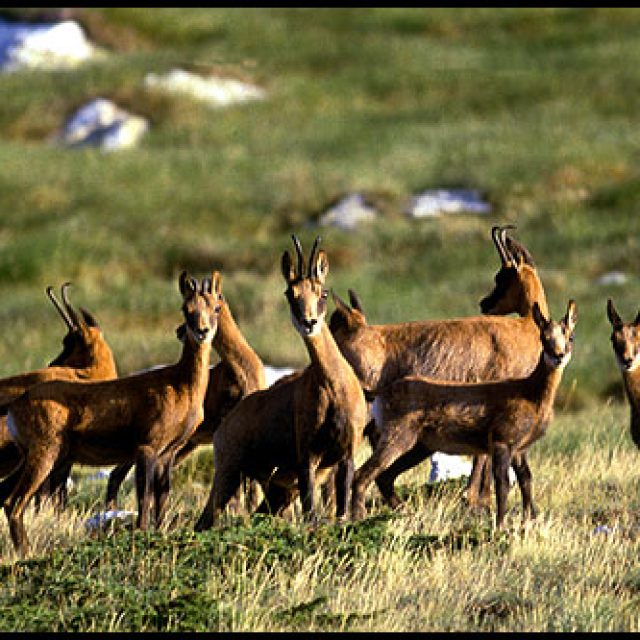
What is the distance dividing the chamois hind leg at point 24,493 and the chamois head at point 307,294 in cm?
197

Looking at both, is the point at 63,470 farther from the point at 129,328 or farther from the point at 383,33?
the point at 383,33

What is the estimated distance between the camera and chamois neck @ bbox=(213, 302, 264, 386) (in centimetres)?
1277

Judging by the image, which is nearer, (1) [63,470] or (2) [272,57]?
(1) [63,470]

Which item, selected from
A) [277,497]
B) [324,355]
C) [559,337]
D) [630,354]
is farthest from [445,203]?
[324,355]

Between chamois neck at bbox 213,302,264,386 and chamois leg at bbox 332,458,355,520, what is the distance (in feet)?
5.87

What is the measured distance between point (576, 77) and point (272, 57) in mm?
8777

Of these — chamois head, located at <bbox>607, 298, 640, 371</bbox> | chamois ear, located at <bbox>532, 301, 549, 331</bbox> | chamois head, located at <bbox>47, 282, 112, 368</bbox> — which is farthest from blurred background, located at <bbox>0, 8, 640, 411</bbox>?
chamois ear, located at <bbox>532, 301, 549, 331</bbox>

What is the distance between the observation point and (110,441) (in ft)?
36.9

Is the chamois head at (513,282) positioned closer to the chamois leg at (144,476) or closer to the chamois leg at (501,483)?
the chamois leg at (501,483)

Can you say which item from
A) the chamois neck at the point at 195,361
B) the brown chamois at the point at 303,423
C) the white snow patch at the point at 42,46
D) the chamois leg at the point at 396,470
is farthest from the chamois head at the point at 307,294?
the white snow patch at the point at 42,46

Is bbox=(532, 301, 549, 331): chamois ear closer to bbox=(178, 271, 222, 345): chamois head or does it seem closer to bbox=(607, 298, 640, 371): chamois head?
bbox=(607, 298, 640, 371): chamois head

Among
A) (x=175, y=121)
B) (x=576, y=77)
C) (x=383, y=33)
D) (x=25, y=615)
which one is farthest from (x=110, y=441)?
(x=383, y=33)

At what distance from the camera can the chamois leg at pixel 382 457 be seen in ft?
38.0

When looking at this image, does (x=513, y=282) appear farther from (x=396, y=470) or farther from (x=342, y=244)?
(x=342, y=244)
